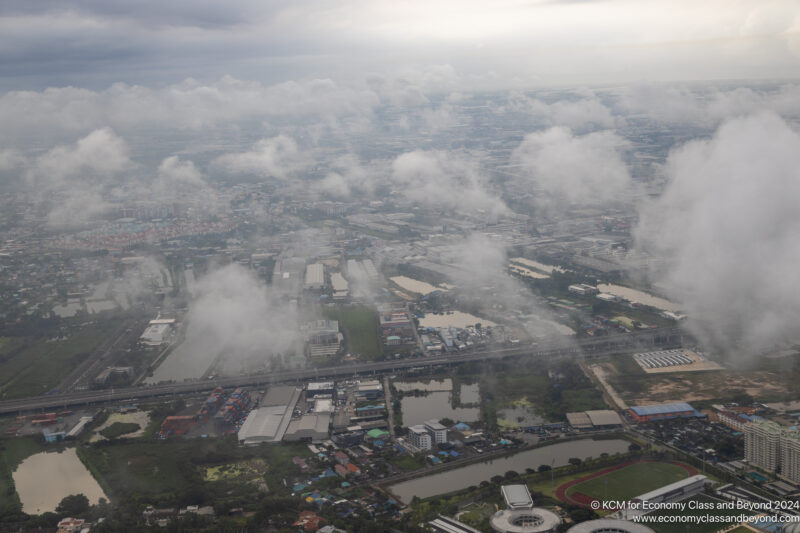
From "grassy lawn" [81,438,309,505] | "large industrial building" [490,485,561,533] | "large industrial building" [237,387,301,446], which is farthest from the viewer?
"large industrial building" [237,387,301,446]

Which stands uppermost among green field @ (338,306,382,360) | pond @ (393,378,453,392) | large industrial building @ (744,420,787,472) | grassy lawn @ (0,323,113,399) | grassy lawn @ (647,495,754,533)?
large industrial building @ (744,420,787,472)

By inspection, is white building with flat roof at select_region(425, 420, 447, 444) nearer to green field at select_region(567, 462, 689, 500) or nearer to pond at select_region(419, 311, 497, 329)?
green field at select_region(567, 462, 689, 500)

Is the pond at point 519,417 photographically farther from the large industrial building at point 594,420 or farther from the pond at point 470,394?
the pond at point 470,394

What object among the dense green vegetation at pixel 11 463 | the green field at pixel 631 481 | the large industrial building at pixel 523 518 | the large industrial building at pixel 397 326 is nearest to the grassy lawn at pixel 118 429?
the dense green vegetation at pixel 11 463

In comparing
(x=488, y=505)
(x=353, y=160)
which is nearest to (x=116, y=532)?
(x=488, y=505)

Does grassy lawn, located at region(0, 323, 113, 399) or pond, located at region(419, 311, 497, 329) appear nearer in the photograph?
grassy lawn, located at region(0, 323, 113, 399)

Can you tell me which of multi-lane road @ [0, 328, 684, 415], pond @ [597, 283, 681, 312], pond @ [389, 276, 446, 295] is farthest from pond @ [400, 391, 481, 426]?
pond @ [597, 283, 681, 312]

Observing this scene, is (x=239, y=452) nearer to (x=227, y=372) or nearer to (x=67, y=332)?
(x=227, y=372)
